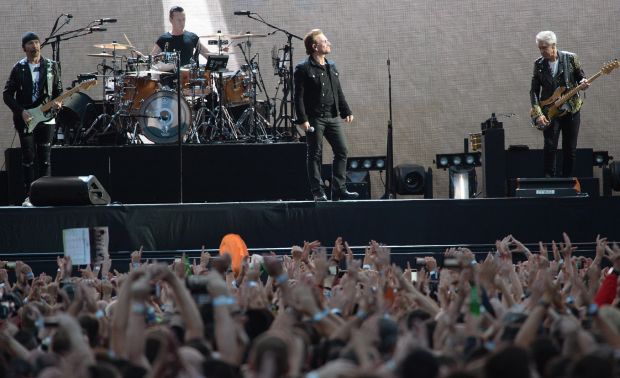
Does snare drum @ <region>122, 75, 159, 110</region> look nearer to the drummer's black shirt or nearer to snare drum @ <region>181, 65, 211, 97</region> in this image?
snare drum @ <region>181, 65, 211, 97</region>

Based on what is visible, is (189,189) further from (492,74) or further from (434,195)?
(492,74)

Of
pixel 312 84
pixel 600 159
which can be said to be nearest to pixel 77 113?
pixel 312 84

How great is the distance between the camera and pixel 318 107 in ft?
33.4

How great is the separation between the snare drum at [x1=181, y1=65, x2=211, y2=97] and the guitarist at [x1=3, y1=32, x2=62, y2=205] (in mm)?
1902

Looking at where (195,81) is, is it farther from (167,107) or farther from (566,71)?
(566,71)

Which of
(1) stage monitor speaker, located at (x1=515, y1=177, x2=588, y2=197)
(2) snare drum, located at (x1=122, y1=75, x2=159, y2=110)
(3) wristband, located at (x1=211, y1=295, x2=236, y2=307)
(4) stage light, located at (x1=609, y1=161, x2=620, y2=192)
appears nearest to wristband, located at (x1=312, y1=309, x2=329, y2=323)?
(3) wristband, located at (x1=211, y1=295, x2=236, y2=307)

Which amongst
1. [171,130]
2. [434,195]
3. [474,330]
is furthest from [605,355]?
[434,195]

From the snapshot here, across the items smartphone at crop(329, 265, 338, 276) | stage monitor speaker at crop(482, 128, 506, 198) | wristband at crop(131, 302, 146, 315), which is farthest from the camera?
stage monitor speaker at crop(482, 128, 506, 198)

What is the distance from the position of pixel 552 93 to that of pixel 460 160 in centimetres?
281

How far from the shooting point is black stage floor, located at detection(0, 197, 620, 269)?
9.41 metres

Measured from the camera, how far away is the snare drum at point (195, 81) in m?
12.3

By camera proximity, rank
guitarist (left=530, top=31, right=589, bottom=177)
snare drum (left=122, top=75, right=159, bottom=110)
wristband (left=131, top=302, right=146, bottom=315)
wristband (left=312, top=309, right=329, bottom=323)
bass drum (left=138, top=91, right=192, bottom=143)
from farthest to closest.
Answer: snare drum (left=122, top=75, right=159, bottom=110) → bass drum (left=138, top=91, right=192, bottom=143) → guitarist (left=530, top=31, right=589, bottom=177) → wristband (left=312, top=309, right=329, bottom=323) → wristband (left=131, top=302, right=146, bottom=315)

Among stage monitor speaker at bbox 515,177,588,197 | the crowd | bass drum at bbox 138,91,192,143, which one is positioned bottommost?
the crowd

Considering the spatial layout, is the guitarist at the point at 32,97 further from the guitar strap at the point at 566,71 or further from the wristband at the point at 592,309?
the wristband at the point at 592,309
